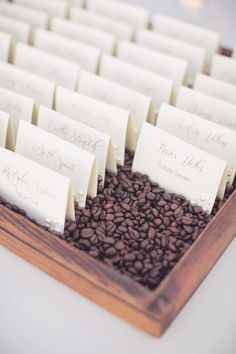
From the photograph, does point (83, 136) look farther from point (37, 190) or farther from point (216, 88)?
point (216, 88)

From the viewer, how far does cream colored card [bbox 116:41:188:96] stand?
4.67 ft

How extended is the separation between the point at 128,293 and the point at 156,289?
0.17 feet

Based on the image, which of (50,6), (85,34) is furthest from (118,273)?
(50,6)

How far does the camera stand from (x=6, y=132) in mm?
1109

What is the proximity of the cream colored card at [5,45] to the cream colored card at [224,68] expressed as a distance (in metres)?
0.67

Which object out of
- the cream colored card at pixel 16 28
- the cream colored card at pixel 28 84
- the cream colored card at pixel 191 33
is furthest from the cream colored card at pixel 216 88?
the cream colored card at pixel 16 28

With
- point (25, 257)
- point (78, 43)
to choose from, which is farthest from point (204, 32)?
point (25, 257)

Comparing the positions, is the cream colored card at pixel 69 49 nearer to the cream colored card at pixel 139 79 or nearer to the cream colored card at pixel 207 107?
the cream colored card at pixel 139 79

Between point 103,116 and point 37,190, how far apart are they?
30 centimetres

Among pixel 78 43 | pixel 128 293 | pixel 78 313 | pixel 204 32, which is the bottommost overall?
pixel 78 313

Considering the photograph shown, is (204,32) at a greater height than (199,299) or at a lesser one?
greater

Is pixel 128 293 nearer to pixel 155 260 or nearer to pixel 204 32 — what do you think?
pixel 155 260

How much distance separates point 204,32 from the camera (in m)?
1.62

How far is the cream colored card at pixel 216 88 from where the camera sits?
50.8 inches
